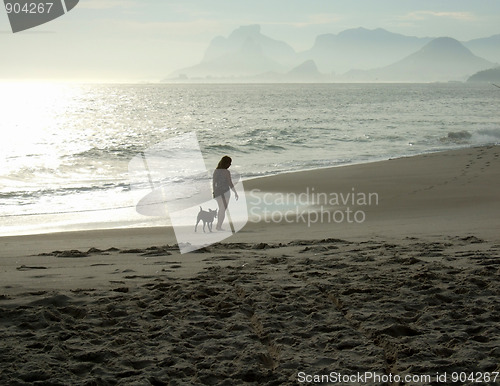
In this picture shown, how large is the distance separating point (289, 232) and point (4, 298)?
16.9 ft

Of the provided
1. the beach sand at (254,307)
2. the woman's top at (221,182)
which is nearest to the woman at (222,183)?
the woman's top at (221,182)

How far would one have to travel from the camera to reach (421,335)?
478 centimetres

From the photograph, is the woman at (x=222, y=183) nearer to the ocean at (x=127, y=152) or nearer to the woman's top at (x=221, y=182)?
the woman's top at (x=221, y=182)

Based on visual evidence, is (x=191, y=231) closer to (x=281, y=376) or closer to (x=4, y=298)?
(x=4, y=298)

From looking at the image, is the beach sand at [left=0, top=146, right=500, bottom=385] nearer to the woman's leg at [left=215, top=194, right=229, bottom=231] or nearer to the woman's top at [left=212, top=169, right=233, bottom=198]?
the woman's leg at [left=215, top=194, right=229, bottom=231]

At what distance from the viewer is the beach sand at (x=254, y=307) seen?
426cm

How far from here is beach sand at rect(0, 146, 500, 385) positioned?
4.26m

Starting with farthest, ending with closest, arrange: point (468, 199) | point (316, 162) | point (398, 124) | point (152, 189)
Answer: point (398, 124) → point (316, 162) → point (152, 189) → point (468, 199)

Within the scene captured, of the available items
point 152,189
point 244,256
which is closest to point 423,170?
point 152,189

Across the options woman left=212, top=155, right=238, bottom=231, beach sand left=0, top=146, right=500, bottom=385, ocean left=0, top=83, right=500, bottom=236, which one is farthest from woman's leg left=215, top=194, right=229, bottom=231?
ocean left=0, top=83, right=500, bottom=236

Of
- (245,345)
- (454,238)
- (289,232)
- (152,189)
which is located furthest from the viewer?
(152,189)

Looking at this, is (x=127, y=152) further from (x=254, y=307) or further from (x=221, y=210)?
(x=254, y=307)

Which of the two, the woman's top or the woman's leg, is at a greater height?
the woman's top

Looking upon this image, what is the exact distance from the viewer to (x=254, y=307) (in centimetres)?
547
